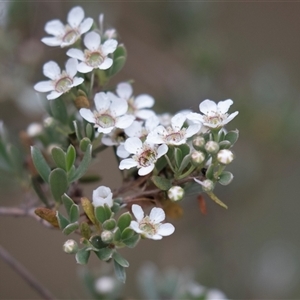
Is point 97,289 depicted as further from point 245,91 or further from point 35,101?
point 245,91

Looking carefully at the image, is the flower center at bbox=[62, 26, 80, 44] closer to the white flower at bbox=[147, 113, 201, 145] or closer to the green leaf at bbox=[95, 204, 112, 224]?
the white flower at bbox=[147, 113, 201, 145]

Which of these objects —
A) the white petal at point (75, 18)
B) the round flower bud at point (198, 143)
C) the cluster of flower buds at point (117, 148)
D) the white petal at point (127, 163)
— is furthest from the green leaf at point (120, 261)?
the white petal at point (75, 18)

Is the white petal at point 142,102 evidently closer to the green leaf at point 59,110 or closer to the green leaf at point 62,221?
the green leaf at point 59,110

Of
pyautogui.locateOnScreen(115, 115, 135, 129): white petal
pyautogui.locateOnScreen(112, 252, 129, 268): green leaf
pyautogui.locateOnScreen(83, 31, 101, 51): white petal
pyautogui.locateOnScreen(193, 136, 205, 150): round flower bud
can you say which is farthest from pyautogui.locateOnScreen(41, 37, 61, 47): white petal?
pyautogui.locateOnScreen(112, 252, 129, 268): green leaf

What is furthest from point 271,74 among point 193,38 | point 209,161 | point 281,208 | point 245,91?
point 209,161

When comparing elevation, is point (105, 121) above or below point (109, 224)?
above

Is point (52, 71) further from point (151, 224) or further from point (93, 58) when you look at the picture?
point (151, 224)

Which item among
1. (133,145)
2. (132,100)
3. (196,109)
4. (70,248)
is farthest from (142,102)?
(196,109)

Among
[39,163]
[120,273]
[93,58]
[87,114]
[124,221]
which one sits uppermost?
[93,58]
